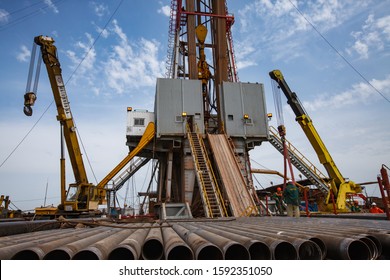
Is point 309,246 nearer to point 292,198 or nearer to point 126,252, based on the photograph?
point 126,252

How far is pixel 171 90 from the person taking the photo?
16281 millimetres

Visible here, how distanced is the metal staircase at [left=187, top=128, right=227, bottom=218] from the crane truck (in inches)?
148

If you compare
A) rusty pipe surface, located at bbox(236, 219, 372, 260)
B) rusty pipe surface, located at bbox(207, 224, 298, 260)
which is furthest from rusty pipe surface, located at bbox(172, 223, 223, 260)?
rusty pipe surface, located at bbox(236, 219, 372, 260)

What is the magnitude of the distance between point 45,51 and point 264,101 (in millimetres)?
15598

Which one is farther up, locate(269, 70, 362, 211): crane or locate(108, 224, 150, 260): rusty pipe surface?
locate(269, 70, 362, 211): crane

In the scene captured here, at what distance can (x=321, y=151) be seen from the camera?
16.7 metres

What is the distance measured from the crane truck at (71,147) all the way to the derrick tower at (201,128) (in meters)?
1.88

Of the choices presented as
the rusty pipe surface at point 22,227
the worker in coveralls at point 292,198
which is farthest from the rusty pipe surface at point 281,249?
the worker in coveralls at point 292,198

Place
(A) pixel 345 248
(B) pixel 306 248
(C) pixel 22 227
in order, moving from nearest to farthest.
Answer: (A) pixel 345 248, (B) pixel 306 248, (C) pixel 22 227

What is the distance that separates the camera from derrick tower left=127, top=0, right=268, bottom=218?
42.8 ft

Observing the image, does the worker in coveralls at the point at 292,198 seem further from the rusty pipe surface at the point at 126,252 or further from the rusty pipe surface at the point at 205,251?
the rusty pipe surface at the point at 126,252

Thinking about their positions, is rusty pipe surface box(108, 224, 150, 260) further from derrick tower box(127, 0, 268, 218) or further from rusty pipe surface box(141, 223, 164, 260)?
→ derrick tower box(127, 0, 268, 218)

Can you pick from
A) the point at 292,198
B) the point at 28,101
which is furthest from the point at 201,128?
the point at 28,101

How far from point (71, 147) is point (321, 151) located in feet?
53.5
